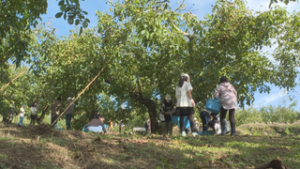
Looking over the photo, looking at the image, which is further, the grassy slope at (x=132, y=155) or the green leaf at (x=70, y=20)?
the green leaf at (x=70, y=20)

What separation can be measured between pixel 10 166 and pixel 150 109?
12686 mm

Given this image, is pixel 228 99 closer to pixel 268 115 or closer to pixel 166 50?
pixel 166 50

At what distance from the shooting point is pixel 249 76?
42.1 feet

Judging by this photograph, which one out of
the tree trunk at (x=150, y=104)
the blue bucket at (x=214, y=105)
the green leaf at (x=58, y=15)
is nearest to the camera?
the green leaf at (x=58, y=15)

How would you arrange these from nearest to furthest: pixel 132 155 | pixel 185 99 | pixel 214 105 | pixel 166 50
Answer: pixel 132 155, pixel 185 99, pixel 214 105, pixel 166 50

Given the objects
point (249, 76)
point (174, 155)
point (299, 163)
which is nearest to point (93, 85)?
point (249, 76)

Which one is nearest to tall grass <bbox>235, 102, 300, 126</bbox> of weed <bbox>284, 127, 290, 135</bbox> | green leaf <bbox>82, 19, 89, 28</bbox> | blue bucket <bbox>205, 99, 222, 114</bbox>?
weed <bbox>284, 127, 290, 135</bbox>

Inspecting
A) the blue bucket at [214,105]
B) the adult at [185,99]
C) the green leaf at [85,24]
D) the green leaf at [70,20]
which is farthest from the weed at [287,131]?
the green leaf at [70,20]

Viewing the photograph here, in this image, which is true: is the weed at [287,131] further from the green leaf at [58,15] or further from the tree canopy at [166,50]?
the green leaf at [58,15]

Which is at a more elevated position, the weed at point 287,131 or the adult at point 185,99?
the adult at point 185,99

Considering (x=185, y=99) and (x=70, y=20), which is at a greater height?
(x=70, y=20)

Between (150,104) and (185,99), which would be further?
(150,104)

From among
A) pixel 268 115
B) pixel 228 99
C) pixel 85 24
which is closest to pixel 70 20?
pixel 85 24

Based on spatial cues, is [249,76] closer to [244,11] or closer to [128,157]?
A: [244,11]
